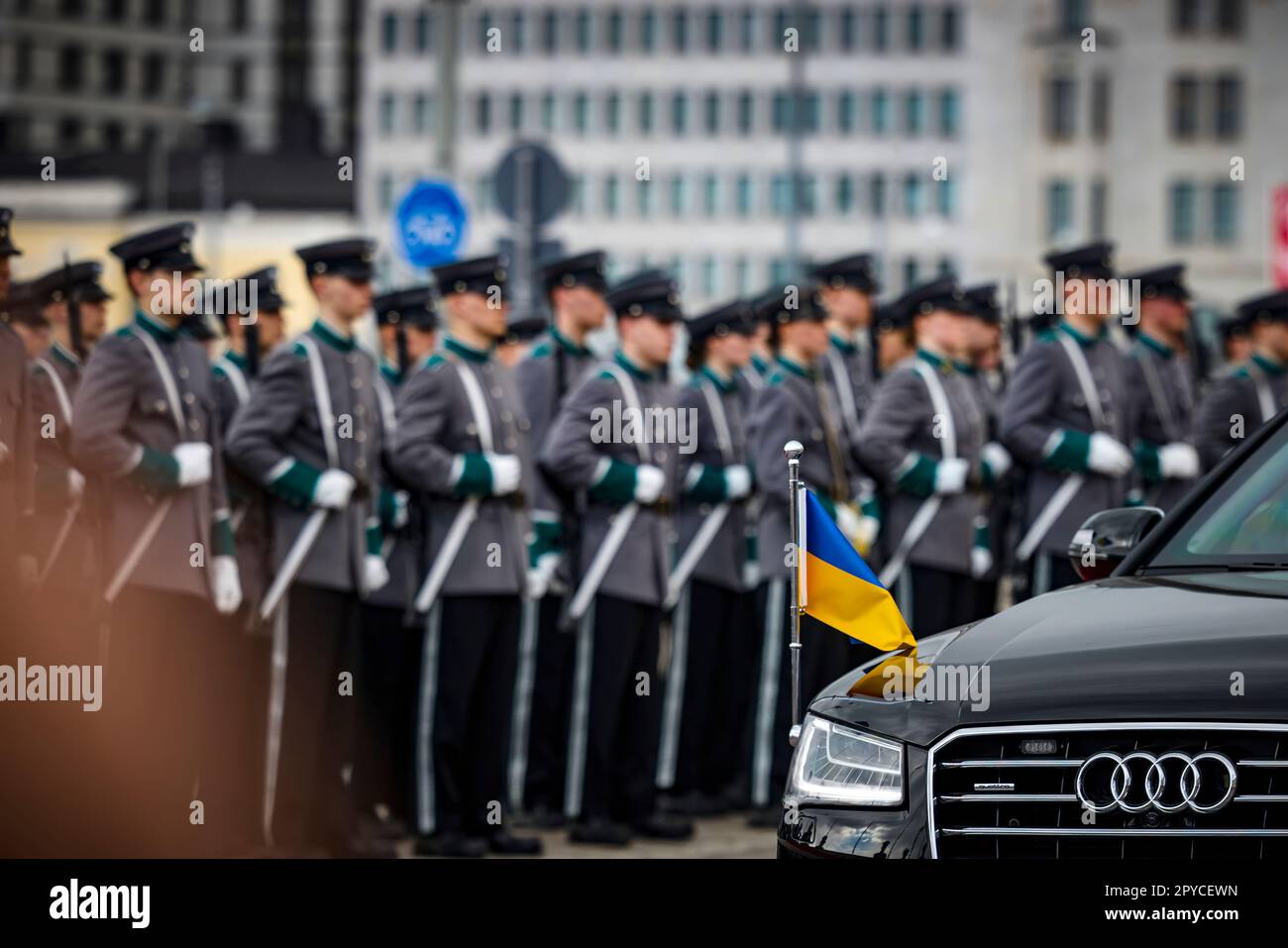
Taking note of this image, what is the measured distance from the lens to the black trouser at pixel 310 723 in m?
9.87

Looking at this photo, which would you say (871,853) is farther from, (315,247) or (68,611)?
(315,247)

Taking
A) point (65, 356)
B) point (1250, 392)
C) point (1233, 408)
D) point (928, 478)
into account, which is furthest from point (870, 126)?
point (65, 356)

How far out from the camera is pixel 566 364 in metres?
12.2

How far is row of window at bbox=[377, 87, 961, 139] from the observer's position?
332ft

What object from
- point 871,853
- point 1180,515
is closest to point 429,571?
point 1180,515

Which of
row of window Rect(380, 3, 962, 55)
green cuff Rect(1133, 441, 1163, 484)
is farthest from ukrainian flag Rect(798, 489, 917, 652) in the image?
row of window Rect(380, 3, 962, 55)

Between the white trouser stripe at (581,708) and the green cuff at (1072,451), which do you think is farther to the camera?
the green cuff at (1072,451)

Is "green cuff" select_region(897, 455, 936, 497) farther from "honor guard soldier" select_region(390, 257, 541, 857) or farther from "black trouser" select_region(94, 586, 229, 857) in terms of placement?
"black trouser" select_region(94, 586, 229, 857)

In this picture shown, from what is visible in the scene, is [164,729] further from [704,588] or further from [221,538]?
[704,588]

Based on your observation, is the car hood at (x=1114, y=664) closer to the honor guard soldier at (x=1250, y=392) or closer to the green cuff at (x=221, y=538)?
the green cuff at (x=221, y=538)

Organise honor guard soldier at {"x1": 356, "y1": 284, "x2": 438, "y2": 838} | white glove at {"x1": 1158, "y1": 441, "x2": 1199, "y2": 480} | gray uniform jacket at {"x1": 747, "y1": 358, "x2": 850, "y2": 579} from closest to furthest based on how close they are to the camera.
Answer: honor guard soldier at {"x1": 356, "y1": 284, "x2": 438, "y2": 838} → gray uniform jacket at {"x1": 747, "y1": 358, "x2": 850, "y2": 579} → white glove at {"x1": 1158, "y1": 441, "x2": 1199, "y2": 480}

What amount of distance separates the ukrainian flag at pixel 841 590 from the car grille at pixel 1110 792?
1001mm

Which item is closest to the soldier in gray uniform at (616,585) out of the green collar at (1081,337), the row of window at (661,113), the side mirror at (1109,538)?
the green collar at (1081,337)

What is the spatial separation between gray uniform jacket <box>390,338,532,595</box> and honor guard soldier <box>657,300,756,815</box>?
1.55 metres
